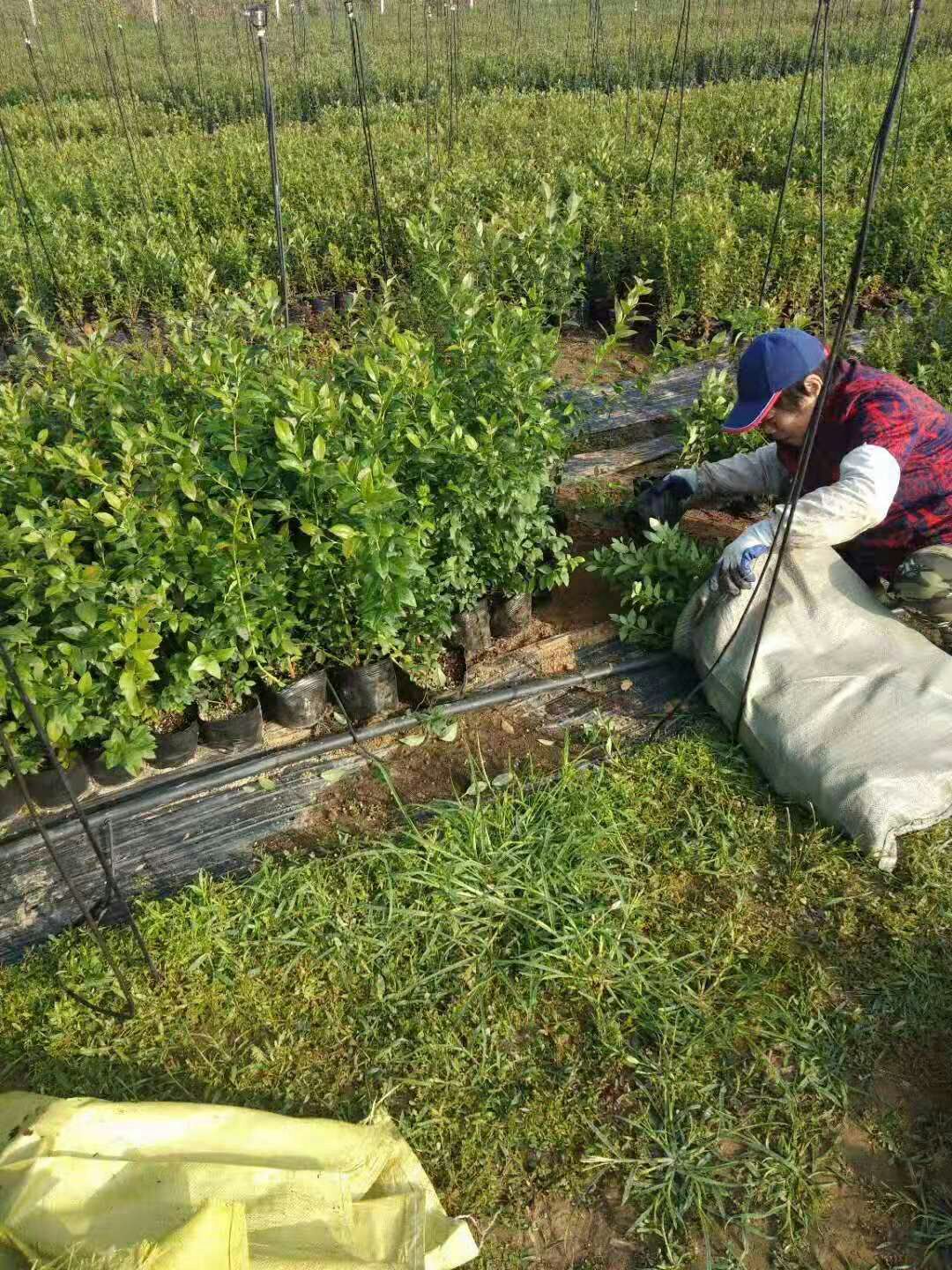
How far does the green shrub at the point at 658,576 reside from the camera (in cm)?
329

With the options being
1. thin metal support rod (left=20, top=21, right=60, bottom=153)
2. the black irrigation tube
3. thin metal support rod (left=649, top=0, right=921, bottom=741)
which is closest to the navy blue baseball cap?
thin metal support rod (left=649, top=0, right=921, bottom=741)

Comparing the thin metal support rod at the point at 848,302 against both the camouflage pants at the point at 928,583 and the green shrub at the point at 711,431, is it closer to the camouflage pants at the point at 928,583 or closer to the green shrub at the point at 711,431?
the camouflage pants at the point at 928,583

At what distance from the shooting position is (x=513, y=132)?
1001cm

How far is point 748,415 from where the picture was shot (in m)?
3.06

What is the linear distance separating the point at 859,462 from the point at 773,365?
432 mm

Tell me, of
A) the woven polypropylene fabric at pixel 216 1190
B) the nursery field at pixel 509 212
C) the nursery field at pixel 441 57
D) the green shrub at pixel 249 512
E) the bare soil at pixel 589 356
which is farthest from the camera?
the nursery field at pixel 441 57

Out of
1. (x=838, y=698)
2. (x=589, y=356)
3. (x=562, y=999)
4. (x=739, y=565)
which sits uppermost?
(x=739, y=565)

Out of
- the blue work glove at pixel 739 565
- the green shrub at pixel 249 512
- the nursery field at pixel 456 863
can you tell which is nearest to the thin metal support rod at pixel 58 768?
the nursery field at pixel 456 863

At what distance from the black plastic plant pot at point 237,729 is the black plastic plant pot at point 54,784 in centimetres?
40

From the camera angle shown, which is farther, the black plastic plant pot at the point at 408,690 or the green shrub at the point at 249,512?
the black plastic plant pot at the point at 408,690

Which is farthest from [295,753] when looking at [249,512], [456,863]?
[249,512]

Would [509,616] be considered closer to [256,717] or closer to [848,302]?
[256,717]

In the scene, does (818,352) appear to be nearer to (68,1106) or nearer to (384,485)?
(384,485)

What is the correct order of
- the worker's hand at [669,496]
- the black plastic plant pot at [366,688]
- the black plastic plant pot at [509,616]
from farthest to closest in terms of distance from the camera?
1. the worker's hand at [669,496]
2. the black plastic plant pot at [509,616]
3. the black plastic plant pot at [366,688]
